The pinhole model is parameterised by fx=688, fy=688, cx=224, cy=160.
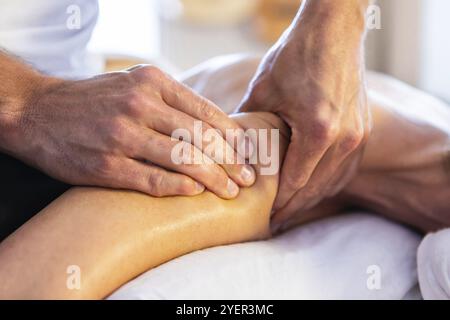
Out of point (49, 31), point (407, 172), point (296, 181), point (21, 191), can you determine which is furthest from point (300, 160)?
point (49, 31)

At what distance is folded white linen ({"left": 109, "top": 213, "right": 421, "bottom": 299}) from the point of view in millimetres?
844

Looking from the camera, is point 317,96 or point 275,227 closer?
point 317,96

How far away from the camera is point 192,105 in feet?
3.12

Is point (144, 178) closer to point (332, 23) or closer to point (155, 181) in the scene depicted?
point (155, 181)

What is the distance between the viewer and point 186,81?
1463mm

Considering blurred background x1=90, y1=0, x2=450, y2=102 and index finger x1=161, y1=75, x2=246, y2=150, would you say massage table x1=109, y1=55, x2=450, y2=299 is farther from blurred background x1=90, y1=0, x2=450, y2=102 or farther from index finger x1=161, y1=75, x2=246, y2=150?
blurred background x1=90, y1=0, x2=450, y2=102

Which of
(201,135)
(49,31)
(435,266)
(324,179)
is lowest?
(435,266)

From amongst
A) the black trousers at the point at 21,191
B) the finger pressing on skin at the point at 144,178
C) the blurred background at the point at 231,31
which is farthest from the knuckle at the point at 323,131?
the blurred background at the point at 231,31

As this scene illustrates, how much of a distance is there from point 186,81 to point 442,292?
2.32 ft

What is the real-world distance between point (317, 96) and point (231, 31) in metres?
2.32

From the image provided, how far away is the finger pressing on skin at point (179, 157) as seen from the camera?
902mm

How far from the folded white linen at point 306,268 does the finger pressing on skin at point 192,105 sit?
17 cm

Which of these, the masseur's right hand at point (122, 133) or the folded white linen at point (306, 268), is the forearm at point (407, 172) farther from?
the masseur's right hand at point (122, 133)

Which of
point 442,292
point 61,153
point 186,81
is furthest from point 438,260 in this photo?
point 186,81
